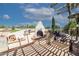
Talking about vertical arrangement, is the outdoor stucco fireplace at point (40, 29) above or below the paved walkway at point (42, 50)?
above

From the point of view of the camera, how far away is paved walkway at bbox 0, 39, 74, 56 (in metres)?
2.58

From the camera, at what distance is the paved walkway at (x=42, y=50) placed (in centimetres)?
258

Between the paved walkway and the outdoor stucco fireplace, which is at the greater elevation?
the outdoor stucco fireplace

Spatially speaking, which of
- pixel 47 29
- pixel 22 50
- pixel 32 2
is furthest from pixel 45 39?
pixel 32 2

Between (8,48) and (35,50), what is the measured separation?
0.34 m

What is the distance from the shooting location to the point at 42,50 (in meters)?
2.61

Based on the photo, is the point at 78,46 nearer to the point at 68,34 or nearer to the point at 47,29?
the point at 68,34

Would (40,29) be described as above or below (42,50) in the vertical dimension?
above

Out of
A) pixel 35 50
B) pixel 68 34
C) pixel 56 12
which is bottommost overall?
pixel 35 50

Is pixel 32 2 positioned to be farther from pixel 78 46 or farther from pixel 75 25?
pixel 78 46

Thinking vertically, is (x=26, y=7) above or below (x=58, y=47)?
above

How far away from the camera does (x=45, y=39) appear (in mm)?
2648

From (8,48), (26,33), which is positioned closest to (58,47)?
(26,33)

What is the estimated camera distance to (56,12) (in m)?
2.62
